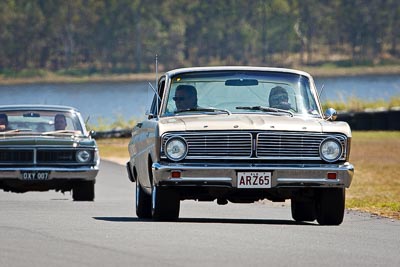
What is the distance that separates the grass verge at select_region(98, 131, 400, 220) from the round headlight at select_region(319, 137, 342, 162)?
9.95 ft

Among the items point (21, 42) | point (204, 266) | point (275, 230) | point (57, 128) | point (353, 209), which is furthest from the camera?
point (21, 42)

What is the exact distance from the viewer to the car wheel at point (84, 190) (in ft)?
69.1

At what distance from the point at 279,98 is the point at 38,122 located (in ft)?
23.9

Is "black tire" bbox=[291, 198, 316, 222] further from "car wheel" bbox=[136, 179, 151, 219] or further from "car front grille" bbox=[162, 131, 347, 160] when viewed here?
"car wheel" bbox=[136, 179, 151, 219]

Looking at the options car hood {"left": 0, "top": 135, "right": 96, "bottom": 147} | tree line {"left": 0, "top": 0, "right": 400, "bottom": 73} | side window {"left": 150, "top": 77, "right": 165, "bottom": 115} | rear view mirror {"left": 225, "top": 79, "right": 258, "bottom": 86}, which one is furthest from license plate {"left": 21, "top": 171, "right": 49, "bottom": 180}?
tree line {"left": 0, "top": 0, "right": 400, "bottom": 73}

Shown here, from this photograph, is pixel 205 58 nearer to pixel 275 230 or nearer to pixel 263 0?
pixel 263 0

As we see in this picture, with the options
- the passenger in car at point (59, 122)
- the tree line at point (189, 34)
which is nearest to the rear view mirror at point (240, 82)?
the passenger in car at point (59, 122)

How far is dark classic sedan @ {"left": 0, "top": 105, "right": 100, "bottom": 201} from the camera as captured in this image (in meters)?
20.6

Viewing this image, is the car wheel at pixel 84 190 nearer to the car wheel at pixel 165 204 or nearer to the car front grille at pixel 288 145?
the car wheel at pixel 165 204

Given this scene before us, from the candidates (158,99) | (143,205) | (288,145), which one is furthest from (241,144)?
(143,205)

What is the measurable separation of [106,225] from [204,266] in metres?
3.83

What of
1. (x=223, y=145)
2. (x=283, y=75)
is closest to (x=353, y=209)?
(x=283, y=75)

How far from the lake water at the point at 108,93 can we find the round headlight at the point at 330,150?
67897 mm

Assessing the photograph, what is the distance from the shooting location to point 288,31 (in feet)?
493
